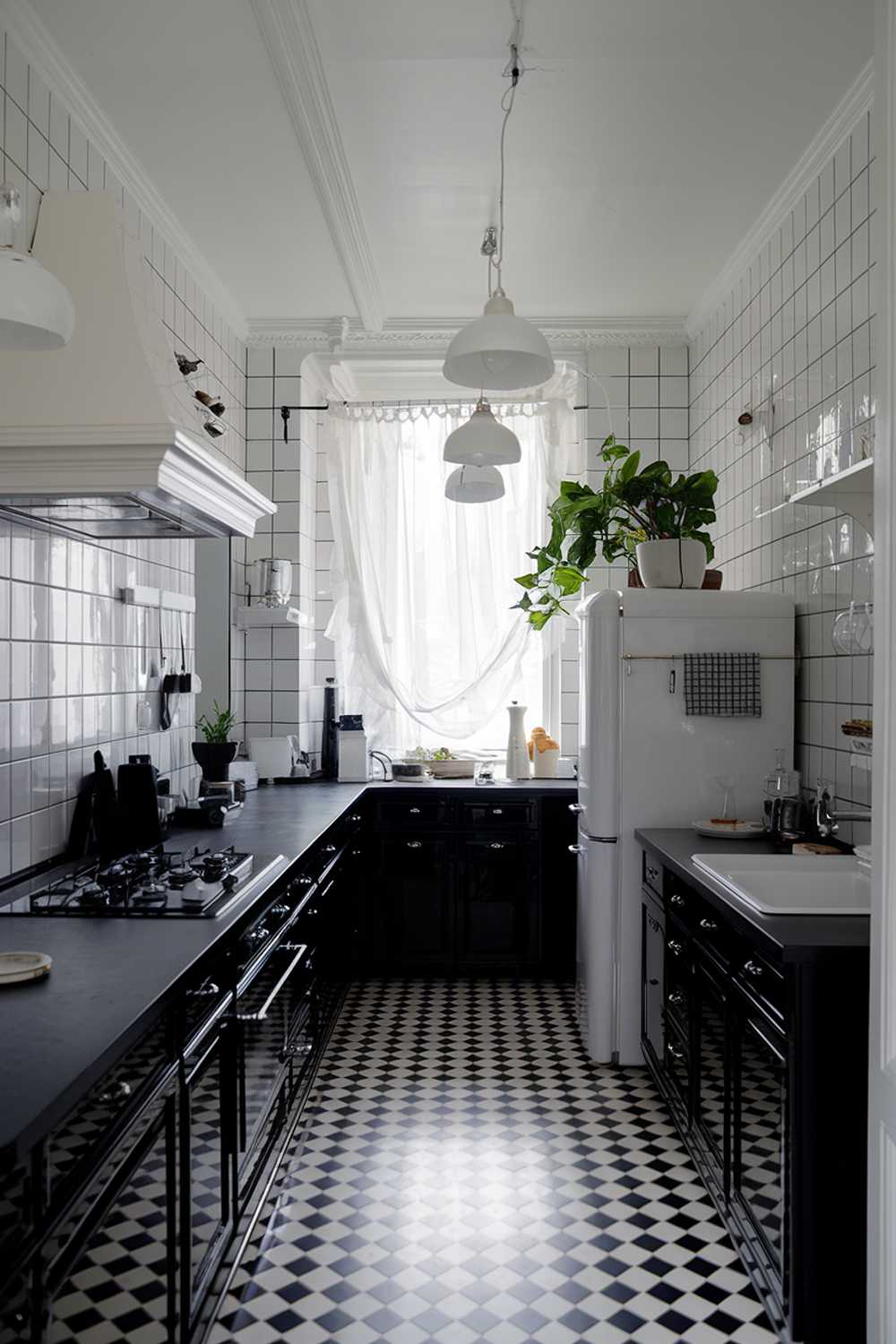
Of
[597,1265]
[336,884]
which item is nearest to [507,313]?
[336,884]

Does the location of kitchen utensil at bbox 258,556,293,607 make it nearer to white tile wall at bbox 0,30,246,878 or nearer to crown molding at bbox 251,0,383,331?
white tile wall at bbox 0,30,246,878

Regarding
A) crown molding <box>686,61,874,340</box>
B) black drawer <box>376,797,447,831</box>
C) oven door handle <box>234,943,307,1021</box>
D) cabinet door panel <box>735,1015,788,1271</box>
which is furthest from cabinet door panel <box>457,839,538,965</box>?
crown molding <box>686,61,874,340</box>

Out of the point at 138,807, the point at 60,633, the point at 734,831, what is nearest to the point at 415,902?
the point at 734,831

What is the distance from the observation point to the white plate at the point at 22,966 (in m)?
1.72

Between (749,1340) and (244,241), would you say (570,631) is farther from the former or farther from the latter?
(749,1340)

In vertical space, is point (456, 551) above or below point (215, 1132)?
above

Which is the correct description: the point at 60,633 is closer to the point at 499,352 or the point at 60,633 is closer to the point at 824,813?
the point at 499,352

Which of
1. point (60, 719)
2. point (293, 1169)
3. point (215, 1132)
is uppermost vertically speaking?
point (60, 719)

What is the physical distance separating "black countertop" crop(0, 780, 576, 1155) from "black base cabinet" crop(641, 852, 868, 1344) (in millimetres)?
1090

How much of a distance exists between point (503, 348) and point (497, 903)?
2577 millimetres

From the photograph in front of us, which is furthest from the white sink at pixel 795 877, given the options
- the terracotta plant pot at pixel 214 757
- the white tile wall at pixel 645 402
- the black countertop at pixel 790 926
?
the white tile wall at pixel 645 402

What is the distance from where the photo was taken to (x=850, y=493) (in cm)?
235

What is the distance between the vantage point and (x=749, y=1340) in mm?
2061

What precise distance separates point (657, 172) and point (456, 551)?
2165 millimetres
